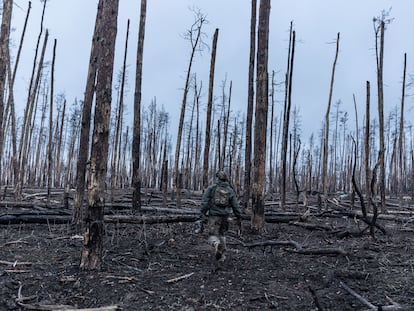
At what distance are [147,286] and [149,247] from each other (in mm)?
2057

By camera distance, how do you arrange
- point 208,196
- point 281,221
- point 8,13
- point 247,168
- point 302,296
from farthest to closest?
point 247,168 < point 281,221 < point 8,13 < point 208,196 < point 302,296

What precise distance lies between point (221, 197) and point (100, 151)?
228cm

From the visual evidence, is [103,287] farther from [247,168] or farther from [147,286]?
[247,168]

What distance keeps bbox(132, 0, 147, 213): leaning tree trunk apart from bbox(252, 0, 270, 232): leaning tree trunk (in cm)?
354

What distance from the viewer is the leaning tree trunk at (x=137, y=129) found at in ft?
35.7

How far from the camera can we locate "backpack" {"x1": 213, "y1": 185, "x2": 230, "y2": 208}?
6.70 metres

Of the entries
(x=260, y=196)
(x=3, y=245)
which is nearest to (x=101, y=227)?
(x=3, y=245)

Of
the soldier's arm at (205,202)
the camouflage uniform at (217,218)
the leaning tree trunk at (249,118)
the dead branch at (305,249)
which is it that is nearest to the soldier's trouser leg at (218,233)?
the camouflage uniform at (217,218)

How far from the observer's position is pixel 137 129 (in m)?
11.2

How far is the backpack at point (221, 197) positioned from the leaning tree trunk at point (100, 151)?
1982 mm

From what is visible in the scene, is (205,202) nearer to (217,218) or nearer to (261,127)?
(217,218)

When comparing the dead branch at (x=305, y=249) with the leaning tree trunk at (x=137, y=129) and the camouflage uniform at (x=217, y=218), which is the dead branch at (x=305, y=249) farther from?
the leaning tree trunk at (x=137, y=129)

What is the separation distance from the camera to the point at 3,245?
291 inches

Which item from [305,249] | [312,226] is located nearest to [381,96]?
[312,226]
